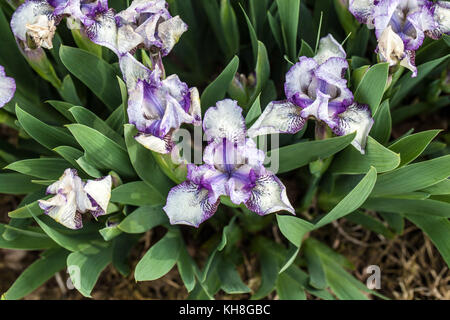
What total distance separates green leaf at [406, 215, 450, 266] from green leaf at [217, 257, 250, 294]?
41cm

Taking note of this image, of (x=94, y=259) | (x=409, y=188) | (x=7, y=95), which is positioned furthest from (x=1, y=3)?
(x=409, y=188)

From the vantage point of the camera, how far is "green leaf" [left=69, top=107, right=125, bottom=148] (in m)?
0.91

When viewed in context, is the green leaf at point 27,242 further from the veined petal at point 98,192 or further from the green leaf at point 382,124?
the green leaf at point 382,124

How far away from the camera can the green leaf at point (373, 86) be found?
2.75 feet

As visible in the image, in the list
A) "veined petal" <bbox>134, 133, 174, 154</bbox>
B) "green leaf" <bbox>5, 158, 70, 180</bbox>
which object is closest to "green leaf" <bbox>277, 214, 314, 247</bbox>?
"veined petal" <bbox>134, 133, 174, 154</bbox>

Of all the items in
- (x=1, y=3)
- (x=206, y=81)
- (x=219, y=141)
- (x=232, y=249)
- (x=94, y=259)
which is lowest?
(x=232, y=249)

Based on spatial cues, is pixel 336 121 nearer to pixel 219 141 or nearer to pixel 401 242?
pixel 219 141

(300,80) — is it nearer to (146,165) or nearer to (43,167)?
(146,165)

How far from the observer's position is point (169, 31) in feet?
2.90

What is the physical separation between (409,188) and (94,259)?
2.16ft

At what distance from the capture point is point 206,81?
1363 mm

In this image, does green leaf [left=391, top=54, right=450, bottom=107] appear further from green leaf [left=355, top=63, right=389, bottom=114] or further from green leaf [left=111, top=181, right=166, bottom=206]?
green leaf [left=111, top=181, right=166, bottom=206]

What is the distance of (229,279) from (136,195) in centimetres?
31
